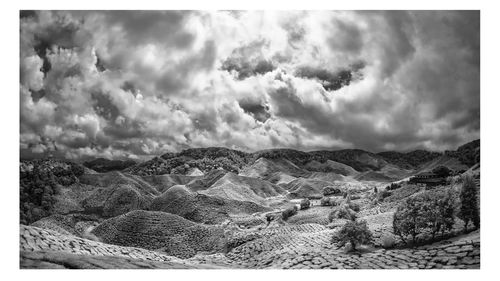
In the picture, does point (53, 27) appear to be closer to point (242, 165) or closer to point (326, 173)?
point (242, 165)

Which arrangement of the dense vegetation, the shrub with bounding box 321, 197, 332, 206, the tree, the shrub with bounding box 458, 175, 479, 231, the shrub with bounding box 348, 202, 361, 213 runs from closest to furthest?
1. the shrub with bounding box 458, 175, 479, 231
2. the dense vegetation
3. the tree
4. the shrub with bounding box 348, 202, 361, 213
5. the shrub with bounding box 321, 197, 332, 206

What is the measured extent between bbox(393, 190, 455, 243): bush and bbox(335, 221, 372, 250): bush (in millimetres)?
875

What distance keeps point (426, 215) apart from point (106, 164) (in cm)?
1200

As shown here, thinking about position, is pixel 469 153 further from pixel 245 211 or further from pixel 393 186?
pixel 245 211

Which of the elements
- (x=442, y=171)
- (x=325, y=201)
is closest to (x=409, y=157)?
(x=442, y=171)

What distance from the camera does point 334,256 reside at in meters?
9.62

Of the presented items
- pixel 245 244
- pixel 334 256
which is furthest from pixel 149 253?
pixel 334 256

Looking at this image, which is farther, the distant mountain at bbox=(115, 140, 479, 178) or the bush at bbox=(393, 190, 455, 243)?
the distant mountain at bbox=(115, 140, 479, 178)

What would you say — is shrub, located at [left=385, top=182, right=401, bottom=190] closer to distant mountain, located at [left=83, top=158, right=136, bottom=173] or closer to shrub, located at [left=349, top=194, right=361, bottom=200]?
shrub, located at [left=349, top=194, right=361, bottom=200]

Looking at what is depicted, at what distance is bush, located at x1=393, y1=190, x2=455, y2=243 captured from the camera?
920 centimetres

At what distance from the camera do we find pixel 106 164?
13.8m

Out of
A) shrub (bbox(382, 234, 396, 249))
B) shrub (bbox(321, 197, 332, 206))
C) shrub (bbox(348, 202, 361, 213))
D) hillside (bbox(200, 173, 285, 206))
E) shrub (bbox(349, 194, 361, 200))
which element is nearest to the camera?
shrub (bbox(382, 234, 396, 249))

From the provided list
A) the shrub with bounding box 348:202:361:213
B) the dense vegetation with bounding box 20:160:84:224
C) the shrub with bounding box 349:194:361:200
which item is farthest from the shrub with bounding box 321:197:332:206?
the dense vegetation with bounding box 20:160:84:224

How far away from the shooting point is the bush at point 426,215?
9203mm
